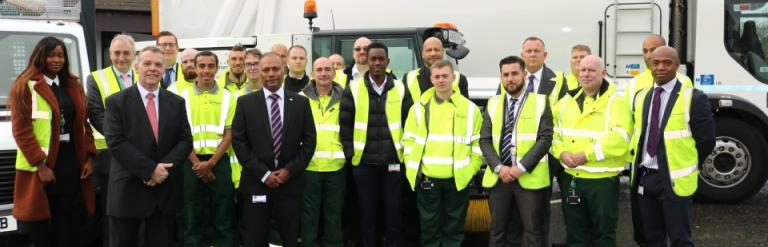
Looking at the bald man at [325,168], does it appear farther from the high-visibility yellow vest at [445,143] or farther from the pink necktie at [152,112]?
the pink necktie at [152,112]

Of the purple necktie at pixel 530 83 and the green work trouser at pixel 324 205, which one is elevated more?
the purple necktie at pixel 530 83

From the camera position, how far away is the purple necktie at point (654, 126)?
16.3 feet

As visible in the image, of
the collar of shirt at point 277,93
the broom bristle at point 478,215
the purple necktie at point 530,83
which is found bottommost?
the broom bristle at point 478,215

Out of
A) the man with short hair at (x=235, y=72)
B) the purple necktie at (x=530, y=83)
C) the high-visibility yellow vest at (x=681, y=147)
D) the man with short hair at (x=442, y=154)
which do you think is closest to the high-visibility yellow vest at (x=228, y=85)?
the man with short hair at (x=235, y=72)

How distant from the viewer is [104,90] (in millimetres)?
5566

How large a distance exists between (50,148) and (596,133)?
3935 millimetres

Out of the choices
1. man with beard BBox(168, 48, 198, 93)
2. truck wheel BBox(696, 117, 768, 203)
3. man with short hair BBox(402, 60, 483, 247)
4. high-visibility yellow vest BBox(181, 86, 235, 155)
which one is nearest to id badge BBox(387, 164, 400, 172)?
man with short hair BBox(402, 60, 483, 247)

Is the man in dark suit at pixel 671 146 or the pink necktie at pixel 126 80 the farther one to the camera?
the pink necktie at pixel 126 80

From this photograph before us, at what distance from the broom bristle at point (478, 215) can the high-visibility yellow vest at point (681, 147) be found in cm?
175

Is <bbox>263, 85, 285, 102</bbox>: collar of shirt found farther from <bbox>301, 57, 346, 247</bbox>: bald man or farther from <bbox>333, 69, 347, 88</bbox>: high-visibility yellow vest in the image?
<bbox>333, 69, 347, 88</bbox>: high-visibility yellow vest

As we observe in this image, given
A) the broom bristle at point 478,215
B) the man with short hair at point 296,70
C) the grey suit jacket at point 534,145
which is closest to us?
the grey suit jacket at point 534,145

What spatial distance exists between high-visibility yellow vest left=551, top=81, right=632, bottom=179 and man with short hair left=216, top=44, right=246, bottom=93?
2.75m

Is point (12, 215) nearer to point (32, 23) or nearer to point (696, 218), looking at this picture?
point (32, 23)

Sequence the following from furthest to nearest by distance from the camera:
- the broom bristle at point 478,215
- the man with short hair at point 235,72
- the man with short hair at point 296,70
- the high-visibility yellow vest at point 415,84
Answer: the man with short hair at point 235,72 < the broom bristle at point 478,215 < the man with short hair at point 296,70 < the high-visibility yellow vest at point 415,84
